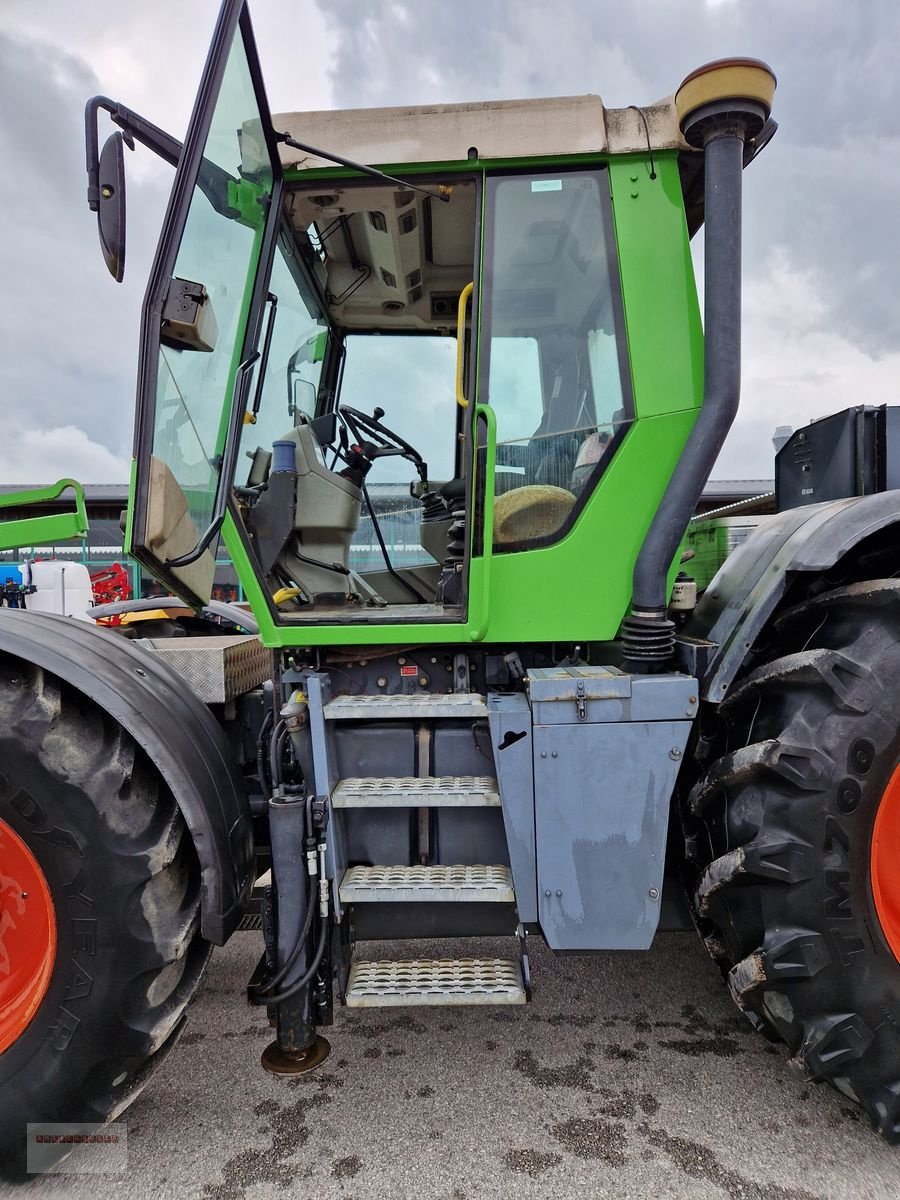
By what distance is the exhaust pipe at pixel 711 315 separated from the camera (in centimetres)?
182

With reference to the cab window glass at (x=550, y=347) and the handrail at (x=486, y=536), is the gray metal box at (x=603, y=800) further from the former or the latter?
the cab window glass at (x=550, y=347)

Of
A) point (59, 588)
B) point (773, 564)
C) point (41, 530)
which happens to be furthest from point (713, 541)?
point (59, 588)

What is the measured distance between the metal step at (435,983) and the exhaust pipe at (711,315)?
37.0 inches

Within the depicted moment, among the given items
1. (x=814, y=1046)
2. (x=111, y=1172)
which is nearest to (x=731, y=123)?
(x=814, y=1046)

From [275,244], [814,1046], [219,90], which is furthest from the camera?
[275,244]

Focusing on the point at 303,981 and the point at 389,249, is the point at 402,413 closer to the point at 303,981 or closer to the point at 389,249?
the point at 389,249

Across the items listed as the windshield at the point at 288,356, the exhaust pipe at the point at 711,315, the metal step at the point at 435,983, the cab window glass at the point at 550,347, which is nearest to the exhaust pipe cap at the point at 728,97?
the exhaust pipe at the point at 711,315

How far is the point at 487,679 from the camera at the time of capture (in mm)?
2215

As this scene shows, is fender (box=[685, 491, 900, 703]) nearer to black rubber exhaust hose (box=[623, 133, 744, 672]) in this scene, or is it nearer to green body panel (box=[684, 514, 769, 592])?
black rubber exhaust hose (box=[623, 133, 744, 672])

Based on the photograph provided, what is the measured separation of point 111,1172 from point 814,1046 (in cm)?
179

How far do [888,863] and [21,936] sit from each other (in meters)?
2.27

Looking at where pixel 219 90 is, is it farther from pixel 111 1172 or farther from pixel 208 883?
pixel 111 1172

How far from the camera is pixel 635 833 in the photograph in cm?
188

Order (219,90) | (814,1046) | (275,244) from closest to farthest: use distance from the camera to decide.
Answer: (814,1046)
(219,90)
(275,244)
